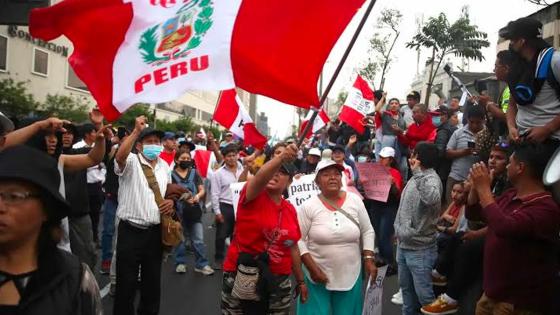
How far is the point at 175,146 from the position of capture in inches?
344

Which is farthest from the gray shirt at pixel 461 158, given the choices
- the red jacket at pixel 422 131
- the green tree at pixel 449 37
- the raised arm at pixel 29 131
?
the green tree at pixel 449 37

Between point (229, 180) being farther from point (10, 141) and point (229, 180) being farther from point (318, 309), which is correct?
point (10, 141)

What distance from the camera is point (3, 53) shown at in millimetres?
33156

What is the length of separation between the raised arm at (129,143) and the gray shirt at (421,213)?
2.60 metres

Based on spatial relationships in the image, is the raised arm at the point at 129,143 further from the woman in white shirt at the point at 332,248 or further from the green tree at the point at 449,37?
the green tree at the point at 449,37

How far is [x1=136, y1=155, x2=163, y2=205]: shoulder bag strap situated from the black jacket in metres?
3.11

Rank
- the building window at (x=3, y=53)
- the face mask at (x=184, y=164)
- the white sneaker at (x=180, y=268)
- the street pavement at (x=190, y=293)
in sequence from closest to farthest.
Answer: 1. the street pavement at (x=190, y=293)
2. the white sneaker at (x=180, y=268)
3. the face mask at (x=184, y=164)
4. the building window at (x=3, y=53)

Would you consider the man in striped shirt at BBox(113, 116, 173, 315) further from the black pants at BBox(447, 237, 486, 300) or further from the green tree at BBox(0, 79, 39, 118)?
the green tree at BBox(0, 79, 39, 118)

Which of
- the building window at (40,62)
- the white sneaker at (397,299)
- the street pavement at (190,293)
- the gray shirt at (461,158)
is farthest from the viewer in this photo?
the building window at (40,62)

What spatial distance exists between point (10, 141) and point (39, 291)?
6.67 feet

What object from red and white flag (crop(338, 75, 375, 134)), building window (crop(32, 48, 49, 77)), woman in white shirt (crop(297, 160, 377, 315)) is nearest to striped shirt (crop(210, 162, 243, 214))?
red and white flag (crop(338, 75, 375, 134))

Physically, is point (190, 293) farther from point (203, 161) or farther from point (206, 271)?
point (203, 161)

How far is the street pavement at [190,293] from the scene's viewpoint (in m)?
Result: 6.22

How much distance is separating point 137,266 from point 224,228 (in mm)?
3232
